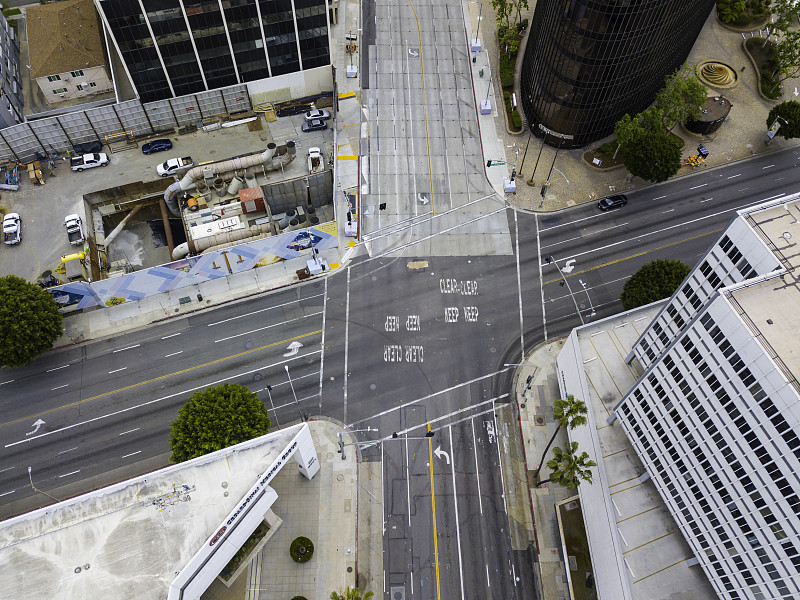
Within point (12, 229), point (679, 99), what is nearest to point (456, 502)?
point (679, 99)

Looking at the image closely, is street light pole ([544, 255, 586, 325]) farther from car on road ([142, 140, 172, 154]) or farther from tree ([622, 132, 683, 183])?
car on road ([142, 140, 172, 154])

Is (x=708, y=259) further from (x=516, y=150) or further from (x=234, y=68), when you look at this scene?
(x=234, y=68)

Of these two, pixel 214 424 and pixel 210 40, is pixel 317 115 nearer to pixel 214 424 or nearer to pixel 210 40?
pixel 210 40

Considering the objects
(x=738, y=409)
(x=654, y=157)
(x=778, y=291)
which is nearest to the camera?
(x=738, y=409)

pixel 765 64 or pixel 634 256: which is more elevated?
pixel 765 64

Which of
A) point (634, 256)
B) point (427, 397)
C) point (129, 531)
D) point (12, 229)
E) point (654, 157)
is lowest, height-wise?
point (129, 531)

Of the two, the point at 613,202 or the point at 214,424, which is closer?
the point at 214,424

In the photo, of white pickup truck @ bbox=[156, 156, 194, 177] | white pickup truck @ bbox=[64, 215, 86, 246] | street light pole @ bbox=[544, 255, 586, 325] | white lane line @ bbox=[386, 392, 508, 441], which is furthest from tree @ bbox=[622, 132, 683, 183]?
white pickup truck @ bbox=[64, 215, 86, 246]
